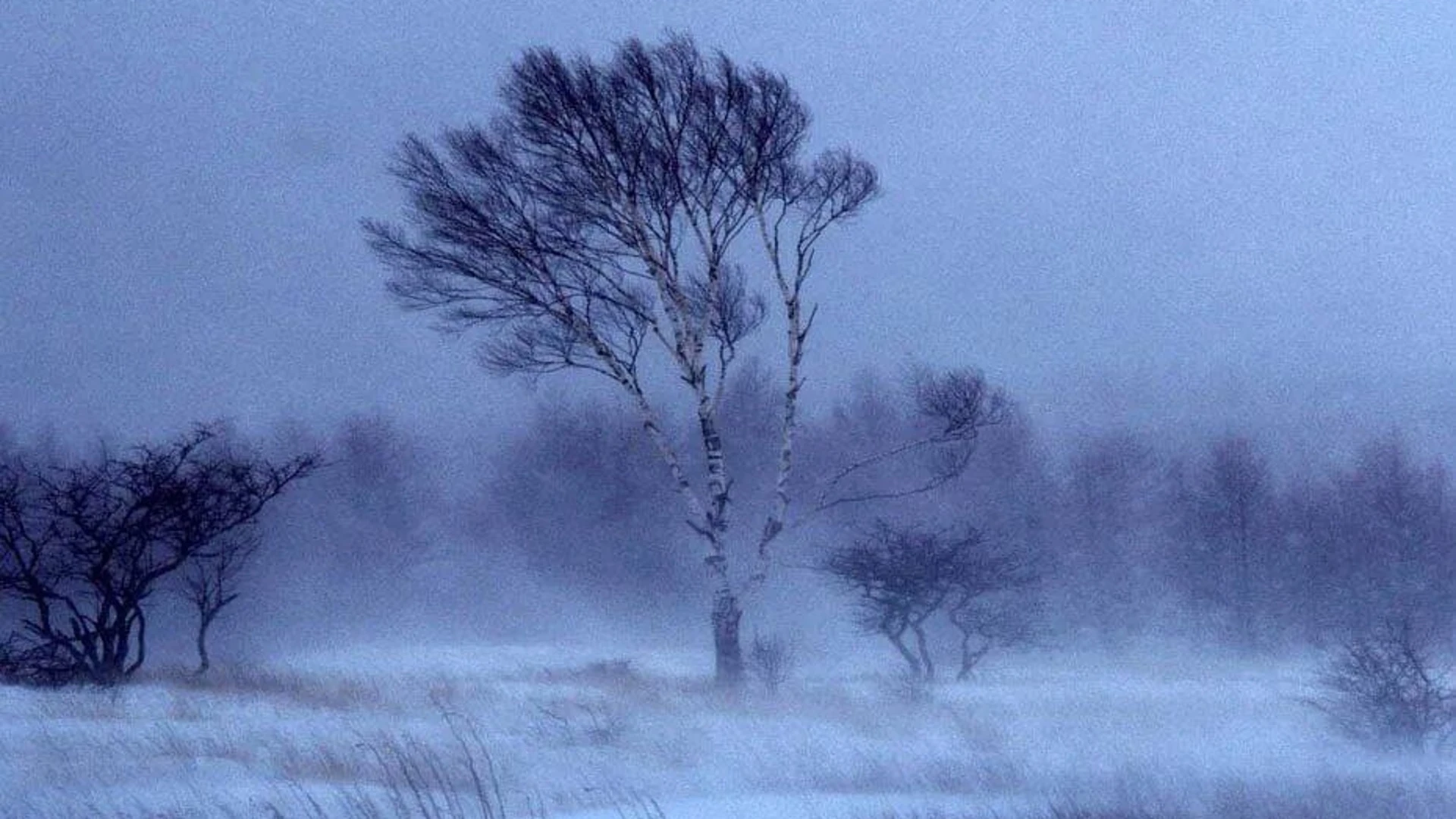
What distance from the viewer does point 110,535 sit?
16.3m

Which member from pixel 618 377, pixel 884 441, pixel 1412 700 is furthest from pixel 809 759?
pixel 884 441

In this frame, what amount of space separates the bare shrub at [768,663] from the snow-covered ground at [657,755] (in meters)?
1.72

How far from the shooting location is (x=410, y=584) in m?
50.3

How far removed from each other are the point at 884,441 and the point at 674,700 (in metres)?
31.8

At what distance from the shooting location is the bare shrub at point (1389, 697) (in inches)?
463

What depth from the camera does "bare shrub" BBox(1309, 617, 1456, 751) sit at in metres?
11.8

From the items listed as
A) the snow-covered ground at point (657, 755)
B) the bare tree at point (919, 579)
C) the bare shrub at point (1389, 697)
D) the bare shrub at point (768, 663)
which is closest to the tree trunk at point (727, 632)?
the bare shrub at point (768, 663)

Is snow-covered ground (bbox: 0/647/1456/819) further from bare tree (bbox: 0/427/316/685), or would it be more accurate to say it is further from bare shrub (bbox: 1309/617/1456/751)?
bare tree (bbox: 0/427/316/685)

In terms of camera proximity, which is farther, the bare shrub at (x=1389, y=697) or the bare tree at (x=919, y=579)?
the bare tree at (x=919, y=579)

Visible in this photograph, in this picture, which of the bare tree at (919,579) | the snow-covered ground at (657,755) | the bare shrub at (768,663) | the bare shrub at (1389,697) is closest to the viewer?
the snow-covered ground at (657,755)

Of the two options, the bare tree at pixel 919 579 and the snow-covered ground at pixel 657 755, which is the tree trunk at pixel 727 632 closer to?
the snow-covered ground at pixel 657 755

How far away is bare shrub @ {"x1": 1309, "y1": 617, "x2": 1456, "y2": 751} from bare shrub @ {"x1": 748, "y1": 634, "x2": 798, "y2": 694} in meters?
6.57

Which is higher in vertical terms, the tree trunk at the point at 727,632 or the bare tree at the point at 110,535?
the bare tree at the point at 110,535

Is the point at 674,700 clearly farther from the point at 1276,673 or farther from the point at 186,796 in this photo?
the point at 1276,673
